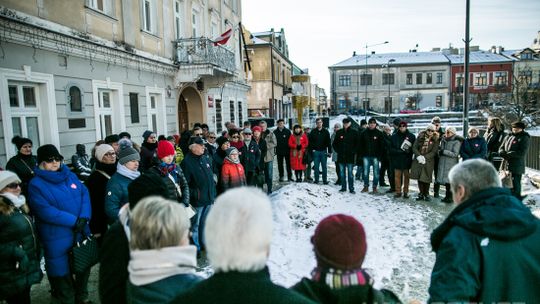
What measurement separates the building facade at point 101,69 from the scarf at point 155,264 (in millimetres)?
6202

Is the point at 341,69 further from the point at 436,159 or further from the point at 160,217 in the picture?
the point at 160,217

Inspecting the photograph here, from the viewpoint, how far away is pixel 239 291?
1.34 metres

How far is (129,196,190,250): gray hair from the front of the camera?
1740 millimetres

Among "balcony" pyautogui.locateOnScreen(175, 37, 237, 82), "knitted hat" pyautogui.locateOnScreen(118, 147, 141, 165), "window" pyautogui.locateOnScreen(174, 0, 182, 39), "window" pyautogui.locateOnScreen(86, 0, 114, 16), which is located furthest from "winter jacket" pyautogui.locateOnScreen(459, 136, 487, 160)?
"window" pyautogui.locateOnScreen(174, 0, 182, 39)

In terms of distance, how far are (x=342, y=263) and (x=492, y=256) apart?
1061 mm

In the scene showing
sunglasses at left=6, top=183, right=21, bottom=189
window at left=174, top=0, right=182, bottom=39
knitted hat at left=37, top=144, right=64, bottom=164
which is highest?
window at left=174, top=0, right=182, bottom=39

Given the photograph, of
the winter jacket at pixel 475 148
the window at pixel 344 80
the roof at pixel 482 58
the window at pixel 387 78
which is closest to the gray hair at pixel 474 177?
the winter jacket at pixel 475 148

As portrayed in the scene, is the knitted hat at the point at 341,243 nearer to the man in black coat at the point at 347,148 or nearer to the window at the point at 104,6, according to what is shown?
the man in black coat at the point at 347,148

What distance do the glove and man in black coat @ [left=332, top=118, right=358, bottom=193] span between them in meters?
7.23

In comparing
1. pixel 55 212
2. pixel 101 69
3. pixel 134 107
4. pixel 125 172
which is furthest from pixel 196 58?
pixel 55 212

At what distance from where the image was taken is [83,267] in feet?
12.5

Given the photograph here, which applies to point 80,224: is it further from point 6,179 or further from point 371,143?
point 371,143

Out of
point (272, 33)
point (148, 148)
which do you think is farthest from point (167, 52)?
point (272, 33)

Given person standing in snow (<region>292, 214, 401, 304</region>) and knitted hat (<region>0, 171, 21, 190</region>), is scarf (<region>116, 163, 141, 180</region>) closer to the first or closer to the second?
knitted hat (<region>0, 171, 21, 190</region>)
